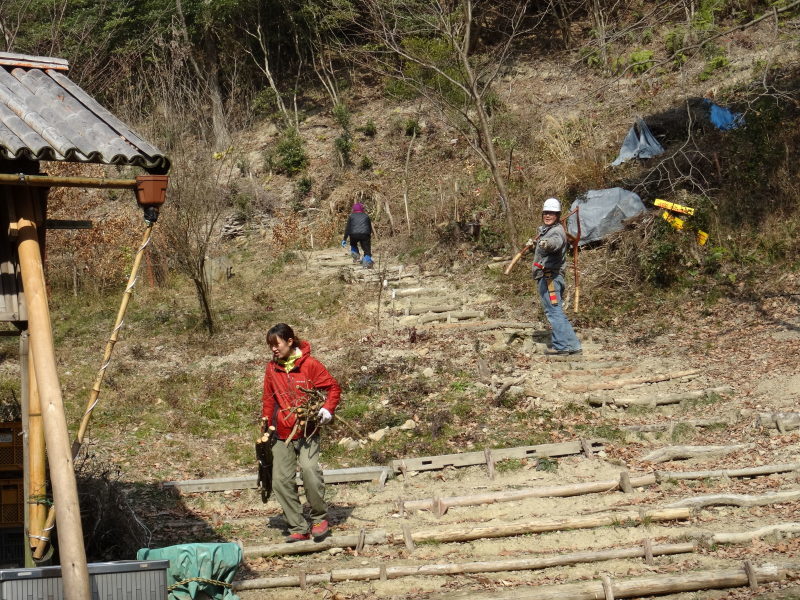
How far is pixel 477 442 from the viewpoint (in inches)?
422

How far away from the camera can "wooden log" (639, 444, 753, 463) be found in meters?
9.48

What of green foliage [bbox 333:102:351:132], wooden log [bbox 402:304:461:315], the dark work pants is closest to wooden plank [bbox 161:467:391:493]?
wooden log [bbox 402:304:461:315]

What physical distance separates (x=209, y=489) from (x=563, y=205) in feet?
38.6

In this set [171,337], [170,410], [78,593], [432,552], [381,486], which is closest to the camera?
[78,593]

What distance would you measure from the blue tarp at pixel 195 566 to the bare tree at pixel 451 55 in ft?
40.2

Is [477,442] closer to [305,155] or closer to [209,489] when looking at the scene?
[209,489]

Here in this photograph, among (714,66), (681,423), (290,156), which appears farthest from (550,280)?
(290,156)

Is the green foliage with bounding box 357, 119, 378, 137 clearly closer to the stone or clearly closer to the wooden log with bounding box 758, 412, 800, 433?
the stone

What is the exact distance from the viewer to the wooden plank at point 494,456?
32.7ft

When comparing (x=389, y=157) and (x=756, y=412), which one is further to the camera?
(x=389, y=157)

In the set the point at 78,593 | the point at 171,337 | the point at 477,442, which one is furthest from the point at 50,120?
the point at 171,337

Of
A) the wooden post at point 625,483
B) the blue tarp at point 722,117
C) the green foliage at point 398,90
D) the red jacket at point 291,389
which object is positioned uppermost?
the green foliage at point 398,90

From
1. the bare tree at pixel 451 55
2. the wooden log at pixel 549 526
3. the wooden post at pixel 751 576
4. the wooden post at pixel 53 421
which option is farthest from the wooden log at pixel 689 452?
the bare tree at pixel 451 55

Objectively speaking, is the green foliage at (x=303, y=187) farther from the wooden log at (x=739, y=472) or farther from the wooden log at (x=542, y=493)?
the wooden log at (x=739, y=472)
